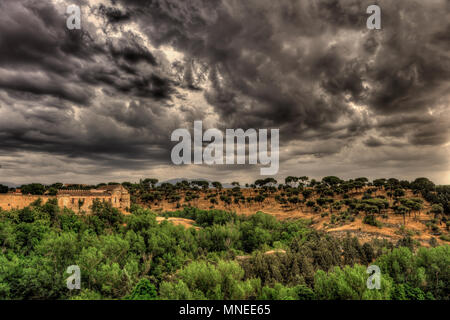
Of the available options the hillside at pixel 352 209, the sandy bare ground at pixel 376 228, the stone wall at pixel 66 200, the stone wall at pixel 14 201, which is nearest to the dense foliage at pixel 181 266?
the sandy bare ground at pixel 376 228

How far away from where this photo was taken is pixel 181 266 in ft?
116

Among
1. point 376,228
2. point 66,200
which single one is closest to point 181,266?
point 66,200

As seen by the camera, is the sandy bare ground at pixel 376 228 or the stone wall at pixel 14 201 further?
the stone wall at pixel 14 201

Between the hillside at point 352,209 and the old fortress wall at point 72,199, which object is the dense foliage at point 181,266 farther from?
the hillside at point 352,209

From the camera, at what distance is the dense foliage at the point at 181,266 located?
74.1 ft

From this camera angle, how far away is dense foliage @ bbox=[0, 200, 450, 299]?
890 inches

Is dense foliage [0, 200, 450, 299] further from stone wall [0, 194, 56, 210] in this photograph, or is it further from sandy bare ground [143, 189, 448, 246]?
stone wall [0, 194, 56, 210]

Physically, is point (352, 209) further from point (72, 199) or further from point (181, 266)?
point (72, 199)

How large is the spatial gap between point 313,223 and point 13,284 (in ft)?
234

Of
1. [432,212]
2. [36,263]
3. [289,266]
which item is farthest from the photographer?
[432,212]

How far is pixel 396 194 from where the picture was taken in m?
84.8

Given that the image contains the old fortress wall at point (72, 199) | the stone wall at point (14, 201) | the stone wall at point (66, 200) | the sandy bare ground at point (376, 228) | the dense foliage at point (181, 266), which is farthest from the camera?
the old fortress wall at point (72, 199)
